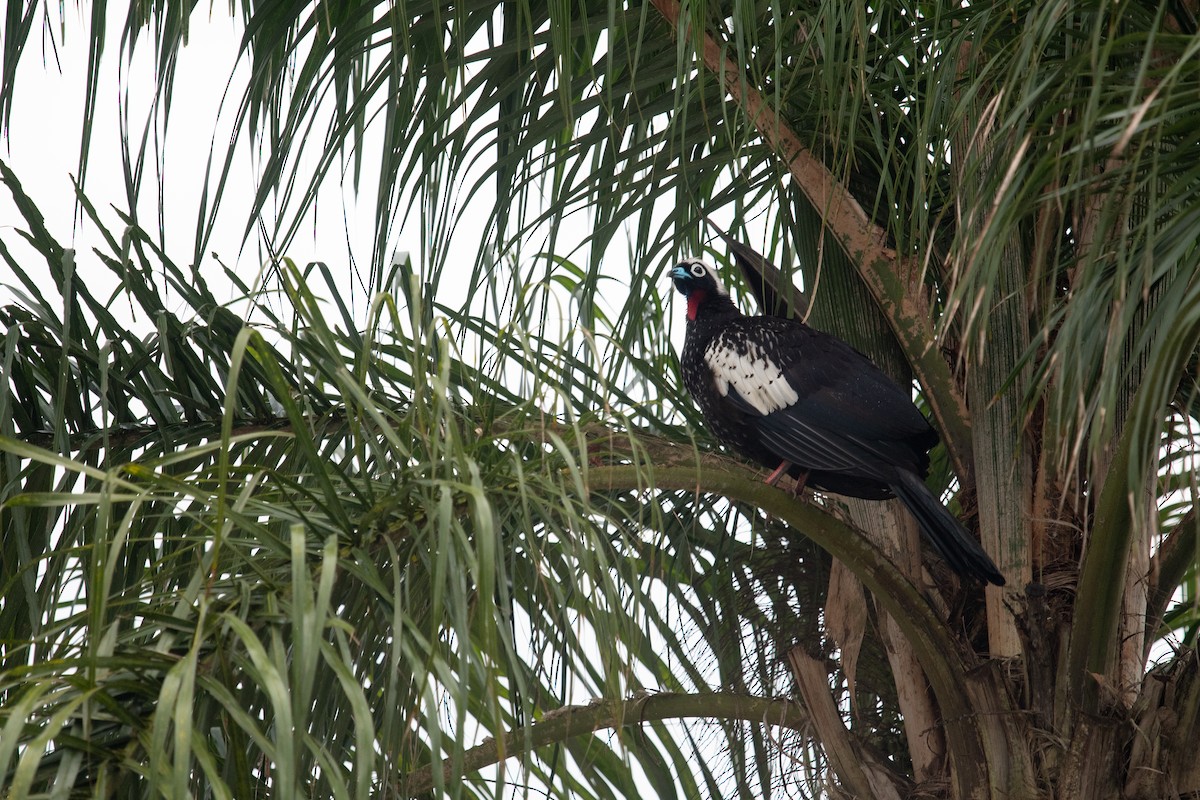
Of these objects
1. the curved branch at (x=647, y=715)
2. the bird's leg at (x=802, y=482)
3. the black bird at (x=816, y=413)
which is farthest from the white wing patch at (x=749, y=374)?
the curved branch at (x=647, y=715)

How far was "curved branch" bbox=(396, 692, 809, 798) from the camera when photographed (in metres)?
2.24

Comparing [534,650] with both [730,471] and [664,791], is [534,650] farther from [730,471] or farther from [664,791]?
[664,791]

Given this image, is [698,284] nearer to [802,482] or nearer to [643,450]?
[802,482]

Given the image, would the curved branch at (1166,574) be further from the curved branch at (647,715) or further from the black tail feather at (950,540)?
the curved branch at (647,715)

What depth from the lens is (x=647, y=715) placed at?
2.32 metres

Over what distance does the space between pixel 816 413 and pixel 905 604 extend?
50 cm

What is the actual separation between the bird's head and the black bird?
17 cm

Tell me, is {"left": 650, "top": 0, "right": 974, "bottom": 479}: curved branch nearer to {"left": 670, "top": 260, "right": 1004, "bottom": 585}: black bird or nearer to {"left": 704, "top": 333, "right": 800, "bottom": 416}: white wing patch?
{"left": 670, "top": 260, "right": 1004, "bottom": 585}: black bird

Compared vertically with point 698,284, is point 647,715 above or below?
below

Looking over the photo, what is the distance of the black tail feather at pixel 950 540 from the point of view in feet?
6.98

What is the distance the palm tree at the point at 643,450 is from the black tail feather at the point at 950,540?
0.23 feet

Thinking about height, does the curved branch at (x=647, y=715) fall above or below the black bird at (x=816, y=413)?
below

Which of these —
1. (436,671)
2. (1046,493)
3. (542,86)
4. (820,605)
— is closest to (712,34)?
(542,86)

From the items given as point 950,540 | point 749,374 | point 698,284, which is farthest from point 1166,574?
point 698,284
